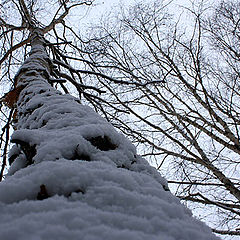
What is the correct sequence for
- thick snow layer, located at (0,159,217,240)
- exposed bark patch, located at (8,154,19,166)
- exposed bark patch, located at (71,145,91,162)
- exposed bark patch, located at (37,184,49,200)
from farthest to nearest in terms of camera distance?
1. exposed bark patch, located at (8,154,19,166)
2. exposed bark patch, located at (71,145,91,162)
3. exposed bark patch, located at (37,184,49,200)
4. thick snow layer, located at (0,159,217,240)

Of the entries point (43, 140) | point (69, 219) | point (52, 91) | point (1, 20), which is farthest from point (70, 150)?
point (1, 20)

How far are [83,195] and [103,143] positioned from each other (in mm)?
404

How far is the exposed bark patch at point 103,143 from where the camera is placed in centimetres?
97

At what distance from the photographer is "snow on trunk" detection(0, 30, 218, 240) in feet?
1.60

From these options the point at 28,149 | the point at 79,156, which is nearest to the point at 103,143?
the point at 79,156

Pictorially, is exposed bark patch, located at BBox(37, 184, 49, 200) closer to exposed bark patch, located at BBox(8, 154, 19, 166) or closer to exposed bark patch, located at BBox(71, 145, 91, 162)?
exposed bark patch, located at BBox(71, 145, 91, 162)

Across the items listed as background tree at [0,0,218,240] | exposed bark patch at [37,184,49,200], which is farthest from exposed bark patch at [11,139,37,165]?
exposed bark patch at [37,184,49,200]

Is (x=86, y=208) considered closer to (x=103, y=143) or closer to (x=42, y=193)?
(x=42, y=193)

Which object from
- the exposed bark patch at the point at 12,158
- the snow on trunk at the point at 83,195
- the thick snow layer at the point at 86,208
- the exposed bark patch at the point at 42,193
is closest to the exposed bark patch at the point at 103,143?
the snow on trunk at the point at 83,195

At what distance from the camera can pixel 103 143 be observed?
102 cm

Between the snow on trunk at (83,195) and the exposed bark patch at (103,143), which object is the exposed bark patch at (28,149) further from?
the exposed bark patch at (103,143)

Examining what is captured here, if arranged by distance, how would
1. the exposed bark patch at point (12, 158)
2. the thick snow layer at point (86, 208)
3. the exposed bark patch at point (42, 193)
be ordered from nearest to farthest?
the thick snow layer at point (86, 208)
the exposed bark patch at point (42, 193)
the exposed bark patch at point (12, 158)

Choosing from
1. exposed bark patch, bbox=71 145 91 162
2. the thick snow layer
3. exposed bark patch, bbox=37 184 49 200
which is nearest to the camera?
the thick snow layer

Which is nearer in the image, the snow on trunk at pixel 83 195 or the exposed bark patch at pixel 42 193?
the snow on trunk at pixel 83 195
